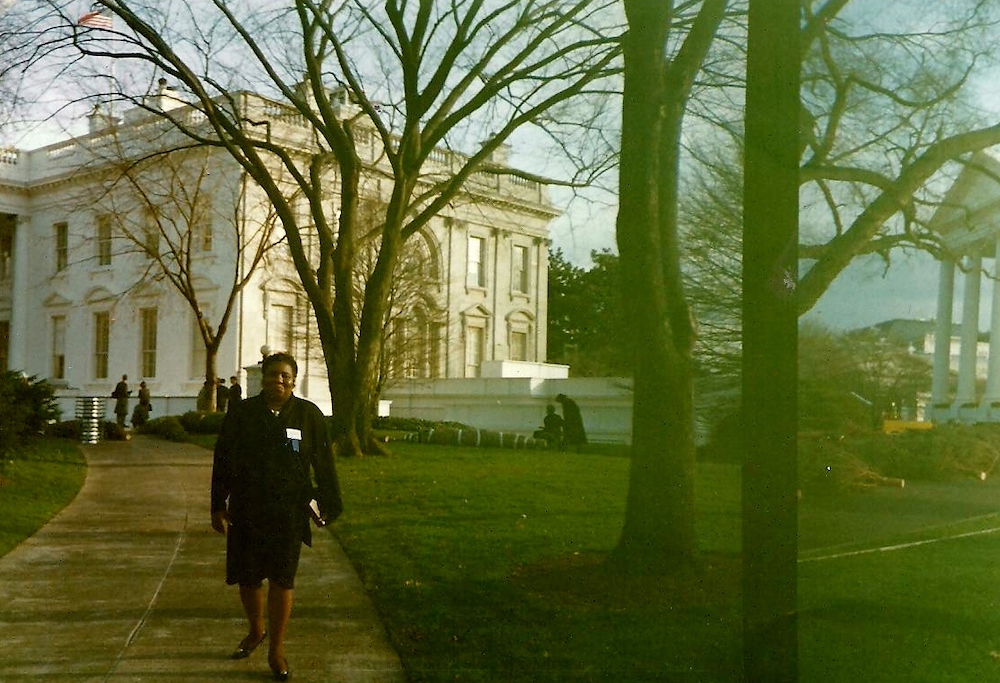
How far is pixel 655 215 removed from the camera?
341 inches

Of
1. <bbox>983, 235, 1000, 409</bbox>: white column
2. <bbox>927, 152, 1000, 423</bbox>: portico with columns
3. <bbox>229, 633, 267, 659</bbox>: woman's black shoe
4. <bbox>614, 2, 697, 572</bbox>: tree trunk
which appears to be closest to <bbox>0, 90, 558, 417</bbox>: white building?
<bbox>983, 235, 1000, 409</bbox>: white column

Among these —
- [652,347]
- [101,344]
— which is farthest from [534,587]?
[101,344]

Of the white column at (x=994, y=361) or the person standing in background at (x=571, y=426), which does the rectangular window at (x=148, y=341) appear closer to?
the person standing in background at (x=571, y=426)

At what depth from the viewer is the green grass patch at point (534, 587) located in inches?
254

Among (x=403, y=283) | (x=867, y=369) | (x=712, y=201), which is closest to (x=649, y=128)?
(x=712, y=201)

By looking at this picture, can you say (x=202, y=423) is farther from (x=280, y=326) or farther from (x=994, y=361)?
(x=994, y=361)

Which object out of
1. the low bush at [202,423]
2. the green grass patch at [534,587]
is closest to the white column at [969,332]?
the green grass patch at [534,587]

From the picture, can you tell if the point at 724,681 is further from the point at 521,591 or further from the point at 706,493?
the point at 706,493

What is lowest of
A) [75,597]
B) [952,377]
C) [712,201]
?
[75,597]

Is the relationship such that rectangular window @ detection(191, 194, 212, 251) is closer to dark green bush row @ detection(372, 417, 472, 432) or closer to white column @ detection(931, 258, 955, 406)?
dark green bush row @ detection(372, 417, 472, 432)

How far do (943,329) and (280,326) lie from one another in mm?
35115

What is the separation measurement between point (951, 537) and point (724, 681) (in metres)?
4.14

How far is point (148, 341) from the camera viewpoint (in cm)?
4456

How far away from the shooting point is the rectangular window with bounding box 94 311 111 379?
46.6 meters
